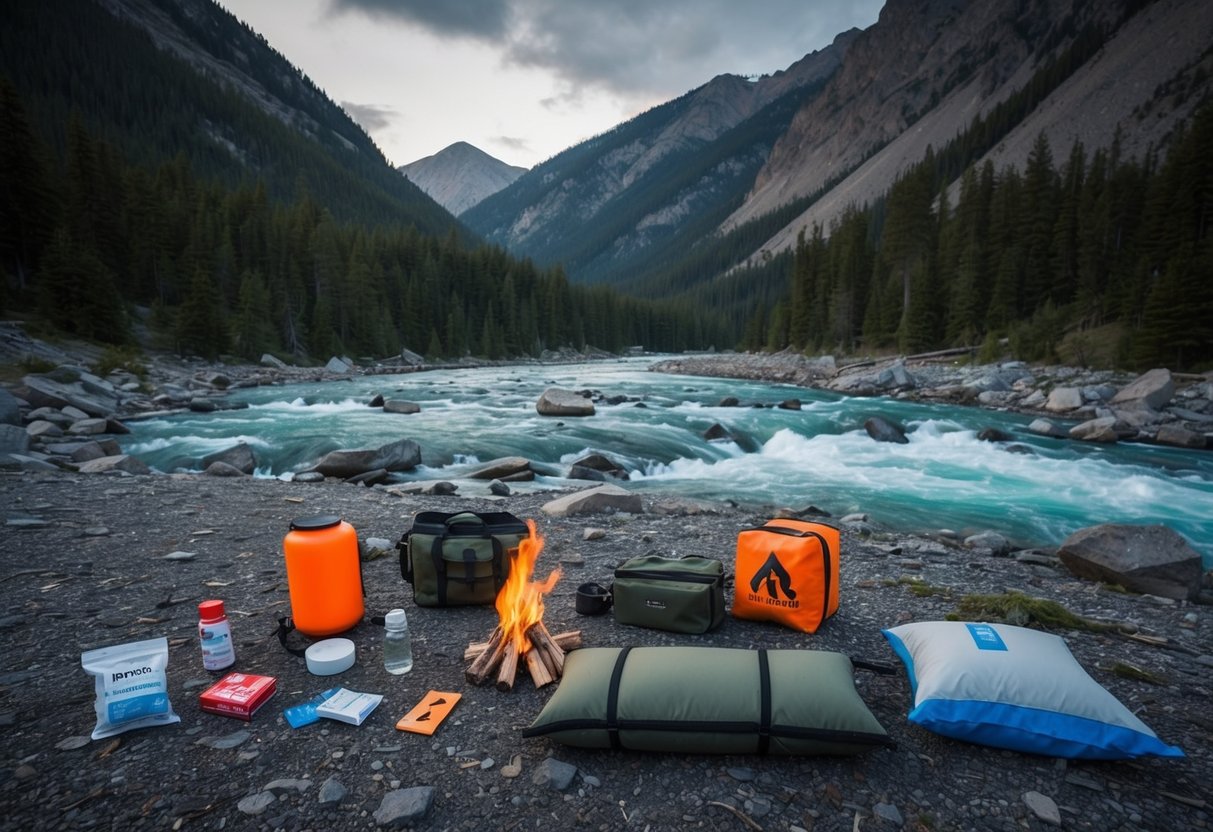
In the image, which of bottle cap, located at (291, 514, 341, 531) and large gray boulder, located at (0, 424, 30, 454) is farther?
large gray boulder, located at (0, 424, 30, 454)

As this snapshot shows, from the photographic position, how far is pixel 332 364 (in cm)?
4634

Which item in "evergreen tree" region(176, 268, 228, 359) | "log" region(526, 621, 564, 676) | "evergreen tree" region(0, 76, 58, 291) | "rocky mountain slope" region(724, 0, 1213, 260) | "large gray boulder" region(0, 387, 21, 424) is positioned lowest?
"log" region(526, 621, 564, 676)

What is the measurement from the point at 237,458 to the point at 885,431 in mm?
21139

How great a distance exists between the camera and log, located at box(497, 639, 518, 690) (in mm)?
3938

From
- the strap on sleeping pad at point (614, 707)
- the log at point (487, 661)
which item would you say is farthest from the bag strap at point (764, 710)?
the log at point (487, 661)

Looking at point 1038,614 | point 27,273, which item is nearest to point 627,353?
point 27,273

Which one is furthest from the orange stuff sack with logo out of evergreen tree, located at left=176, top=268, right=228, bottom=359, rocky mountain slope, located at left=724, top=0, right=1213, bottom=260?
rocky mountain slope, located at left=724, top=0, right=1213, bottom=260

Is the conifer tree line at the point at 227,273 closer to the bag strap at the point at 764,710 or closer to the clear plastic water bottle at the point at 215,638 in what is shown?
the clear plastic water bottle at the point at 215,638

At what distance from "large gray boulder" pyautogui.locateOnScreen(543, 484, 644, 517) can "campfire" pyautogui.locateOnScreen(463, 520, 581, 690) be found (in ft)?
14.6

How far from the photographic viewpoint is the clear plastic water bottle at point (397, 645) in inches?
157

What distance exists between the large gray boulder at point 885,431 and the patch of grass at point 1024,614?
50.2 feet

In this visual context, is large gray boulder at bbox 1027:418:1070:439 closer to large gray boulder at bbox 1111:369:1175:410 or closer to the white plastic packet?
large gray boulder at bbox 1111:369:1175:410

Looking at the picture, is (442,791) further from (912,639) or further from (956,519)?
(956,519)

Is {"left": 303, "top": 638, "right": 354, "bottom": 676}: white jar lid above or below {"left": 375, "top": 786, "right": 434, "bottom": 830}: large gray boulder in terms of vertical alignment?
above
